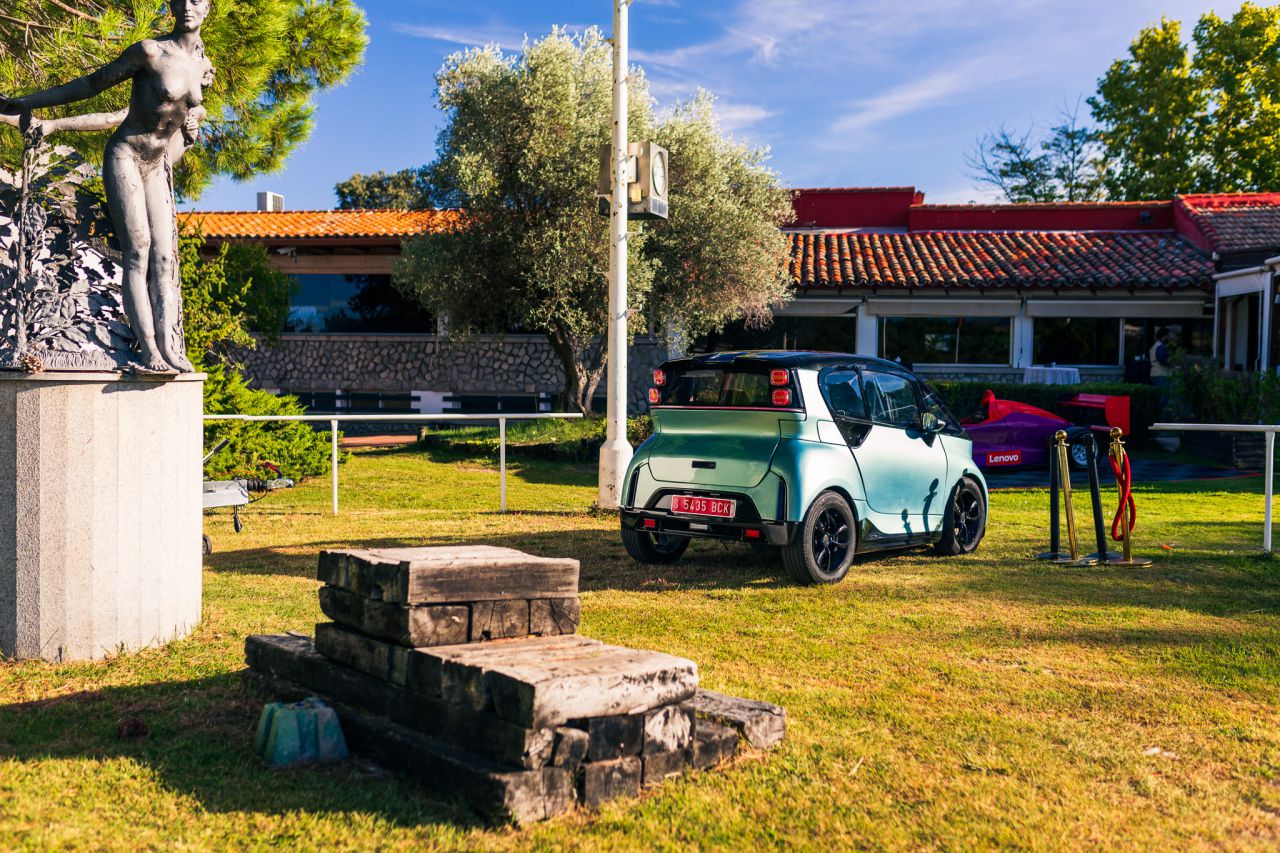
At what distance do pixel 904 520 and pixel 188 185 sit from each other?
8172mm

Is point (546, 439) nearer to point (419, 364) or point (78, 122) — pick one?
point (419, 364)

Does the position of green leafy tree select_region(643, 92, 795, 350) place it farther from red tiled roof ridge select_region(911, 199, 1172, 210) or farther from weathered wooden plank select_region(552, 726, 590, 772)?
weathered wooden plank select_region(552, 726, 590, 772)

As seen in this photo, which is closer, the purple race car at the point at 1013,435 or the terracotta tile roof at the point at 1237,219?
the purple race car at the point at 1013,435

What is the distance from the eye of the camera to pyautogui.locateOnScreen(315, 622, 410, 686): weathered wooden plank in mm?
4395

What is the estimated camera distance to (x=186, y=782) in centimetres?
407

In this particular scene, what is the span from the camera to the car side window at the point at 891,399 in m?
8.94

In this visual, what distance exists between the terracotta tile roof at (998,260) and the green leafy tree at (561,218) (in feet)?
11.2

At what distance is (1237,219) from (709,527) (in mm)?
22773

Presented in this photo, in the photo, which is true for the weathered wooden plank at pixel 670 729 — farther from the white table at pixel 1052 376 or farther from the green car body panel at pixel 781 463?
the white table at pixel 1052 376

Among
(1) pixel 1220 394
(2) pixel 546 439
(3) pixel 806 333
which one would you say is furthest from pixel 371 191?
(1) pixel 1220 394

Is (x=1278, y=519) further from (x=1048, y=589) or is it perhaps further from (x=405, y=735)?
(x=405, y=735)

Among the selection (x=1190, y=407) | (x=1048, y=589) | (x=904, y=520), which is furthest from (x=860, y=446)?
(x=1190, y=407)

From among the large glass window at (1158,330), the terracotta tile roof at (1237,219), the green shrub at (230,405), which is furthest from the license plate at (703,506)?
the large glass window at (1158,330)

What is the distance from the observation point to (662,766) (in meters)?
4.13
